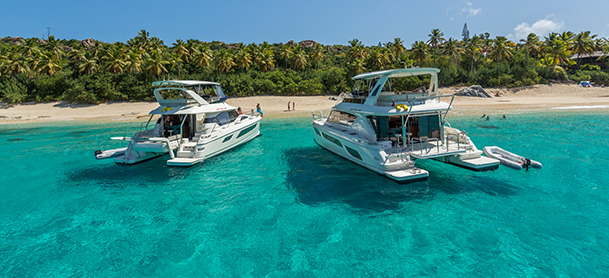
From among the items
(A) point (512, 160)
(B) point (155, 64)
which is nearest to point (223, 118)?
(A) point (512, 160)

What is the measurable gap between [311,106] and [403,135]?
28.2 meters

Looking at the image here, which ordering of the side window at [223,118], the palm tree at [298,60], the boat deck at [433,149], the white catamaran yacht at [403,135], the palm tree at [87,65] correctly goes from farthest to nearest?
1. the palm tree at [298,60]
2. the palm tree at [87,65]
3. the side window at [223,118]
4. the white catamaran yacht at [403,135]
5. the boat deck at [433,149]

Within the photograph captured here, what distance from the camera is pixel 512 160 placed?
10.7 metres

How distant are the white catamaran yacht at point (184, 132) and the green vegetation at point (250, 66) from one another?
26.6 meters

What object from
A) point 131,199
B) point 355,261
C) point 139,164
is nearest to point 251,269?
point 355,261

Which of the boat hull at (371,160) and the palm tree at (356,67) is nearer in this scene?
the boat hull at (371,160)

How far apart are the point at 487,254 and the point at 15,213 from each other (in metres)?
13.5

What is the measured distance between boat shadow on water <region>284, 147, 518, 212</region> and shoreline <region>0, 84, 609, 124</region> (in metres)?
19.9

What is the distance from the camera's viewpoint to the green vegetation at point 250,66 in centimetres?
3819

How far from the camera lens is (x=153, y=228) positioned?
25.3 feet

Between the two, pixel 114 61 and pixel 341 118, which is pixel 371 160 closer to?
pixel 341 118

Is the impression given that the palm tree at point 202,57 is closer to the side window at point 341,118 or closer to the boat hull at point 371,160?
the side window at point 341,118

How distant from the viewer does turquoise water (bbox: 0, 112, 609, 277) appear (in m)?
6.09

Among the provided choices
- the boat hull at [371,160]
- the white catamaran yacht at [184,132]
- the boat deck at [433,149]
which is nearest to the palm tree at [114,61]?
the white catamaran yacht at [184,132]
